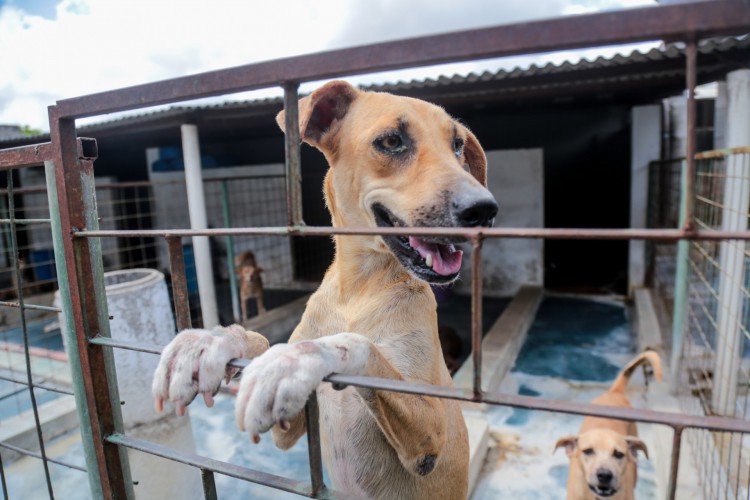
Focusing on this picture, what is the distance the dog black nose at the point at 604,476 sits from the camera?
282cm

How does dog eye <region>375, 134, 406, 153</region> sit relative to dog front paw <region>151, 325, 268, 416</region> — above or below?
above

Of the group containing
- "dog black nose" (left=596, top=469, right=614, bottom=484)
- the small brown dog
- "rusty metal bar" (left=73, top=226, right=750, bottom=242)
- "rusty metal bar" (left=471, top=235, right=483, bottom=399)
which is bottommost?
"dog black nose" (left=596, top=469, right=614, bottom=484)

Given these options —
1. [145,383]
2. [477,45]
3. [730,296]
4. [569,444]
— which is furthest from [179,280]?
[730,296]

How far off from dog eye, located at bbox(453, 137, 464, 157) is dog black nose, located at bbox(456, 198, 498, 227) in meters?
0.58

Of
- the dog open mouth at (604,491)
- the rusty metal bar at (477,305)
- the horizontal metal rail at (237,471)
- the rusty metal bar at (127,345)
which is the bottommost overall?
the dog open mouth at (604,491)

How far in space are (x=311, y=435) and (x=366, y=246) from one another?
872 millimetres

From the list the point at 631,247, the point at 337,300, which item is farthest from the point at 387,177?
the point at 631,247

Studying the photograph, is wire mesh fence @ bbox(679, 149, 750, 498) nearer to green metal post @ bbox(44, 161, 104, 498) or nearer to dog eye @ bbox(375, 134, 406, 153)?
dog eye @ bbox(375, 134, 406, 153)

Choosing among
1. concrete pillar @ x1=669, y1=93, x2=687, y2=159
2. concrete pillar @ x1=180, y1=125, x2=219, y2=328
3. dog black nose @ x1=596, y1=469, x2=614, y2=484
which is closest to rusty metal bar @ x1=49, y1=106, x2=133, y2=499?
dog black nose @ x1=596, y1=469, x2=614, y2=484

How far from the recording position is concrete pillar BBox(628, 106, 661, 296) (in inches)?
326

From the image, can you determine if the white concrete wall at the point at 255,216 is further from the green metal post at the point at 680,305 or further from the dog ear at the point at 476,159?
the dog ear at the point at 476,159

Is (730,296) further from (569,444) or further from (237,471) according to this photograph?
(237,471)

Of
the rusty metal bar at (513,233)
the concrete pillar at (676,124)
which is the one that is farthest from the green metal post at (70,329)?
the concrete pillar at (676,124)

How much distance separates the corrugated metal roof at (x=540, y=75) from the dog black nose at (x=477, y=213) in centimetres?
408
